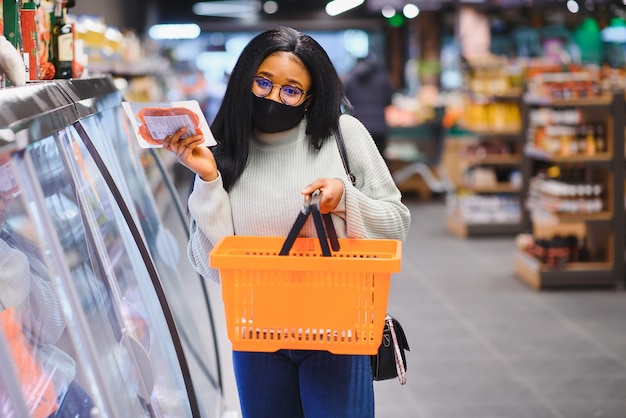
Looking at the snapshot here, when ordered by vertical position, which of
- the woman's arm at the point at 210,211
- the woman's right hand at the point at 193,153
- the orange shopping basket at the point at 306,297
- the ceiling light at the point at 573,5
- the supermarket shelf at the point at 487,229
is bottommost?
the supermarket shelf at the point at 487,229

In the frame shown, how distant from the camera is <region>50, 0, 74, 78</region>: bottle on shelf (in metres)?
3.33

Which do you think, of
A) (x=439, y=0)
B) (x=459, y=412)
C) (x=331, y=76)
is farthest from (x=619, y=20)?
(x=331, y=76)

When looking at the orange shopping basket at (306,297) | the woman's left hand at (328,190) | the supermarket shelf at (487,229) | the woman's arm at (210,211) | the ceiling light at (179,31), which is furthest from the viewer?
the ceiling light at (179,31)

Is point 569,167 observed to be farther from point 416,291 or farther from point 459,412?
point 459,412

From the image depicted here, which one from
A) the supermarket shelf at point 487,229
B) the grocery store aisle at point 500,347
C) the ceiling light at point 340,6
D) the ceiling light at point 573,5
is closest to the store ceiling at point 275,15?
the ceiling light at point 340,6

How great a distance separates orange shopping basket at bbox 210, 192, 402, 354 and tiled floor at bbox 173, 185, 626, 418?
201cm

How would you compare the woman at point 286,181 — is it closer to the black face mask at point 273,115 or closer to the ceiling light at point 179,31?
the black face mask at point 273,115

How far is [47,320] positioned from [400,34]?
24.2 meters

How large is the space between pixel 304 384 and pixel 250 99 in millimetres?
779

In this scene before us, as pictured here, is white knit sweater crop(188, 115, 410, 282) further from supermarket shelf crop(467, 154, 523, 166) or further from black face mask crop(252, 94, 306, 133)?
supermarket shelf crop(467, 154, 523, 166)

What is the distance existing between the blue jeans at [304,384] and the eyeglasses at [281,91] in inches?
26.4

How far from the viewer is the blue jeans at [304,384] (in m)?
2.45

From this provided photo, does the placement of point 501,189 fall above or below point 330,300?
Result: below

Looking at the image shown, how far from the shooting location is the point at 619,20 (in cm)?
1822
